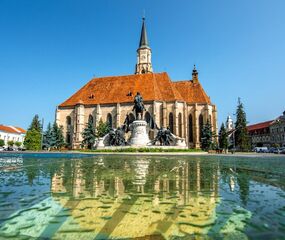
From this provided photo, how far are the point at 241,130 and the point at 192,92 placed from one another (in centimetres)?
1338

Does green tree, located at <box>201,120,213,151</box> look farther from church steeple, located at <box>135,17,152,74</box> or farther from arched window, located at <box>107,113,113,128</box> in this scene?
church steeple, located at <box>135,17,152,74</box>

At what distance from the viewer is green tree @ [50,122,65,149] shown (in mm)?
47412

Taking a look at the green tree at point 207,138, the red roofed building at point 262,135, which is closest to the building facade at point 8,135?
Result: the green tree at point 207,138

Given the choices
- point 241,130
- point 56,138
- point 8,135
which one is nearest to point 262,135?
point 241,130

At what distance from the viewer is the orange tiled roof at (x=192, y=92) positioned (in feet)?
164

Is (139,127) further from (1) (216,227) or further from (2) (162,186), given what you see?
(1) (216,227)

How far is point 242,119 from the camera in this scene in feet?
173

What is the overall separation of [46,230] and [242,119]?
182ft

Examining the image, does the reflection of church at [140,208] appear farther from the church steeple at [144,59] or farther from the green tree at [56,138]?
the church steeple at [144,59]

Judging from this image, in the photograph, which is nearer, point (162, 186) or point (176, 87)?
point (162, 186)

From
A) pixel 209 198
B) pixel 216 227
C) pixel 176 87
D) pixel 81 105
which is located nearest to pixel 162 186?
pixel 209 198

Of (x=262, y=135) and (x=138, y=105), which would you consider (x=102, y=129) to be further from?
(x=262, y=135)

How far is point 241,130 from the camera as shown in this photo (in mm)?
51156

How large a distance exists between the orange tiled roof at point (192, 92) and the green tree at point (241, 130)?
28.3 feet
